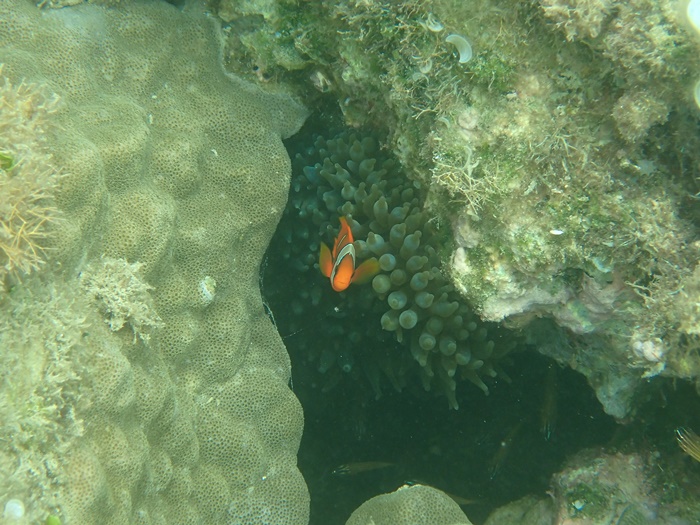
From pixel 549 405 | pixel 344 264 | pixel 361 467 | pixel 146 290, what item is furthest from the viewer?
pixel 361 467

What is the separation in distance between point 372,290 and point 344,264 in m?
0.44

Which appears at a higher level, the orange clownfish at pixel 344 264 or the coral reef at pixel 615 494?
the orange clownfish at pixel 344 264

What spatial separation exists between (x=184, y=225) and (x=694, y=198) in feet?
10.4

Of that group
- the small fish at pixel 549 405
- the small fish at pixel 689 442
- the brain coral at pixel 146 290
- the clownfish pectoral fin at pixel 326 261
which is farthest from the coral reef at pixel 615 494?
the clownfish pectoral fin at pixel 326 261

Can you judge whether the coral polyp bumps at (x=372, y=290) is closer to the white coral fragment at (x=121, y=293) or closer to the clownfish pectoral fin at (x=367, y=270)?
the clownfish pectoral fin at (x=367, y=270)

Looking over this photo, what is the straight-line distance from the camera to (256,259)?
3.98m

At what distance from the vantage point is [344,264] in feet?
11.0

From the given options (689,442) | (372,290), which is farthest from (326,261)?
(689,442)

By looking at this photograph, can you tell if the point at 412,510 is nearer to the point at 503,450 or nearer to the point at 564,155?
the point at 503,450

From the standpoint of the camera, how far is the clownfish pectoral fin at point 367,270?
11.3 ft

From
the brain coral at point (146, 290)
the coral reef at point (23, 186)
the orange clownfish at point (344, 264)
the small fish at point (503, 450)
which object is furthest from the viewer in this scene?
the small fish at point (503, 450)

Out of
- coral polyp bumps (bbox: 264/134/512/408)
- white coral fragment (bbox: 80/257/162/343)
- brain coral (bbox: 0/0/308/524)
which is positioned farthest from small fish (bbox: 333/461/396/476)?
white coral fragment (bbox: 80/257/162/343)

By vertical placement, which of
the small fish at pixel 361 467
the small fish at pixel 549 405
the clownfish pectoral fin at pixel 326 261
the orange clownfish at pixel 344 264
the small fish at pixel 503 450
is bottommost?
the small fish at pixel 361 467

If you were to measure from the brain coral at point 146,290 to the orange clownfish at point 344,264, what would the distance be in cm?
66
